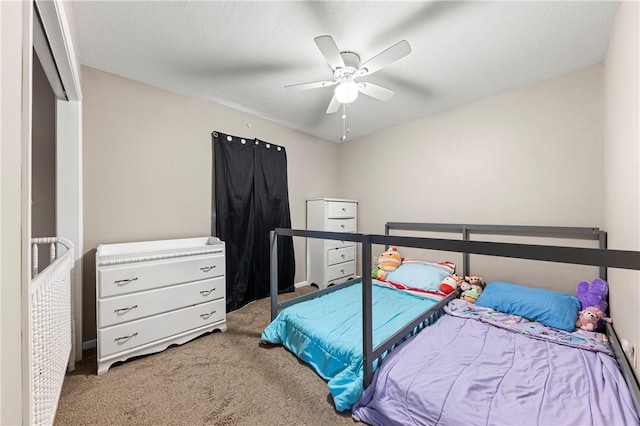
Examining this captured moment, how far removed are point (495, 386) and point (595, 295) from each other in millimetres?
1406

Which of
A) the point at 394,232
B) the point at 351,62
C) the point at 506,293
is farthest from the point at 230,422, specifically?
the point at 394,232

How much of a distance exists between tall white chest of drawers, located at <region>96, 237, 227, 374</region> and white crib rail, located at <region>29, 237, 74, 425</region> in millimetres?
244

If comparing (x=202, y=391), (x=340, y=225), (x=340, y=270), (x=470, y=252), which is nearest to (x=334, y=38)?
(x=470, y=252)

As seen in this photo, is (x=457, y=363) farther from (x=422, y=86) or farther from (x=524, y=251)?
(x=422, y=86)

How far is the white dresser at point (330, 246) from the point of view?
135 inches

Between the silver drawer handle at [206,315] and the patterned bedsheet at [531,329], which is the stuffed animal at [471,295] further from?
the silver drawer handle at [206,315]

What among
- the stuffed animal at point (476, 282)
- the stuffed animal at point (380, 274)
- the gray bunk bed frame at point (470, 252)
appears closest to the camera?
the gray bunk bed frame at point (470, 252)

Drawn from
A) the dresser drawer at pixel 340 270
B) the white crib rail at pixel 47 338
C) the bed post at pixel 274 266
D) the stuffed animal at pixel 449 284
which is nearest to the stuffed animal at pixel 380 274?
the stuffed animal at pixel 449 284

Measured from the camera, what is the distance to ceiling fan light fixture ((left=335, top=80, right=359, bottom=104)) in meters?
1.84

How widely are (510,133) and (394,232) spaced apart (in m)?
1.69

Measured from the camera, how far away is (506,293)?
2.10m

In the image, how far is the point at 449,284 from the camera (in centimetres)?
240

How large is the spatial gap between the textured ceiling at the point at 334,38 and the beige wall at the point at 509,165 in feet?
0.78

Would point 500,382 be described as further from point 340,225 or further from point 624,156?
point 340,225
